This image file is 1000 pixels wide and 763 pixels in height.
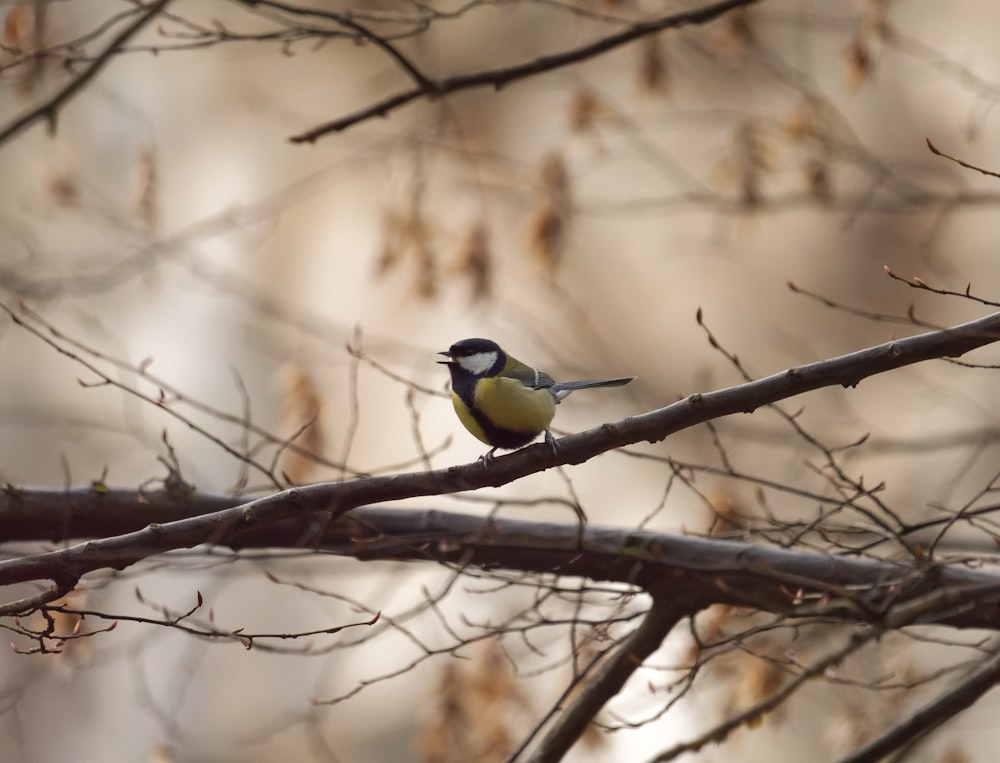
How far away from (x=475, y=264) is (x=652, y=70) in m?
0.83

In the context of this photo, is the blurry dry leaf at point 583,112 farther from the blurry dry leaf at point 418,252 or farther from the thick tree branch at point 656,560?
the thick tree branch at point 656,560

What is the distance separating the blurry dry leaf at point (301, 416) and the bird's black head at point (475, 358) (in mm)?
568

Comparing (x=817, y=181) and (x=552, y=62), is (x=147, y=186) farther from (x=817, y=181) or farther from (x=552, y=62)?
(x=817, y=181)

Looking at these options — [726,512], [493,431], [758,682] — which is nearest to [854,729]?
[758,682]

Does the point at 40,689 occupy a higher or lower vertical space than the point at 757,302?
lower

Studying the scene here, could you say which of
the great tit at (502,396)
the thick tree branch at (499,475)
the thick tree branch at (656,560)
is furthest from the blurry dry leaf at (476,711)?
the thick tree branch at (499,475)

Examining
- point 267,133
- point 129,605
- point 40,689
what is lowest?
point 40,689

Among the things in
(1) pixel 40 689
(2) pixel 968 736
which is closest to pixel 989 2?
(2) pixel 968 736

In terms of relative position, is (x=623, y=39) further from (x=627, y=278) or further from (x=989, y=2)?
(x=989, y=2)

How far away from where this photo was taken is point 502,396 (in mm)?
2373

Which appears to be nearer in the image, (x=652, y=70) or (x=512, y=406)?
(x=512, y=406)

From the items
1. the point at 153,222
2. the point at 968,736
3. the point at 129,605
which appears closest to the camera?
the point at 153,222

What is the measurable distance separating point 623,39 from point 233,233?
203 inches

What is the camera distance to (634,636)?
7.60 ft
